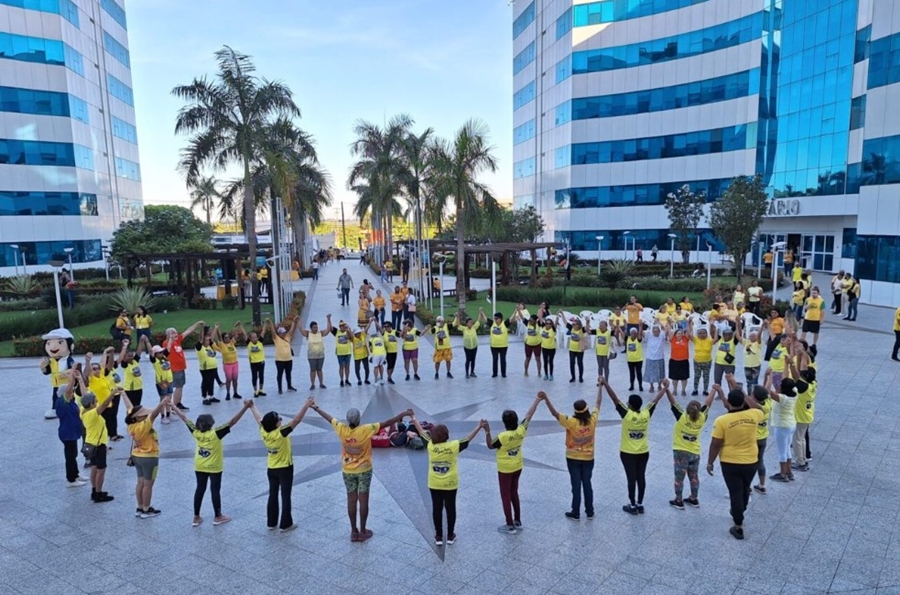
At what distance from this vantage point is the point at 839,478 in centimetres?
831

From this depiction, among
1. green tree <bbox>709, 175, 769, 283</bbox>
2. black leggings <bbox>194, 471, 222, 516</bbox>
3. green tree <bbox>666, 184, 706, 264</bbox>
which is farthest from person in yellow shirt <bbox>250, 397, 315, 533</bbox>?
green tree <bbox>666, 184, 706, 264</bbox>

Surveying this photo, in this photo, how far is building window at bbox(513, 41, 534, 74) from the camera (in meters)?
59.3

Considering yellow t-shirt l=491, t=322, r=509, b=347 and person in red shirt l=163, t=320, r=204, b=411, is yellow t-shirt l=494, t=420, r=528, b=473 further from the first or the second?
person in red shirt l=163, t=320, r=204, b=411

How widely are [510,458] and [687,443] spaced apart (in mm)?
2225

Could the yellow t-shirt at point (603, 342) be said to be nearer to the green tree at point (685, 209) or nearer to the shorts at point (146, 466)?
the shorts at point (146, 466)

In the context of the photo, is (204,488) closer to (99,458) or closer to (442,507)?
(99,458)

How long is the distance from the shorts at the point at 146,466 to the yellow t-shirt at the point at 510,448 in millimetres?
4308

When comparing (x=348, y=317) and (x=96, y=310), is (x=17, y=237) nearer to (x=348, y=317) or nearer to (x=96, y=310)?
(x=96, y=310)

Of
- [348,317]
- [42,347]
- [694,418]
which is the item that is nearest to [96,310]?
[42,347]

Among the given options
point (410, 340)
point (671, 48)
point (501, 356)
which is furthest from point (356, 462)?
point (671, 48)

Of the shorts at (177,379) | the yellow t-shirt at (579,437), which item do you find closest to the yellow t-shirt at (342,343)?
the shorts at (177,379)

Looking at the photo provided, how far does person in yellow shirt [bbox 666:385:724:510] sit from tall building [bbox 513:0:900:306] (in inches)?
930

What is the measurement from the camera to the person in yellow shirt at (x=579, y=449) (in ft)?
22.9

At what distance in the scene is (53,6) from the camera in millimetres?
40969
